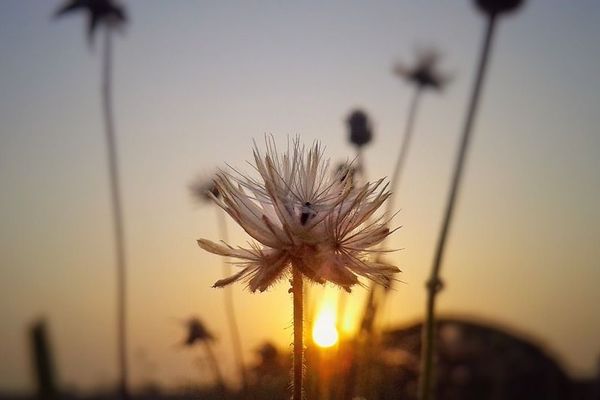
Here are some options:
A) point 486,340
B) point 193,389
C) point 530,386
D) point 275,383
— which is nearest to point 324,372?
point 275,383

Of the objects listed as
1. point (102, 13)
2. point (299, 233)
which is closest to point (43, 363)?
point (299, 233)

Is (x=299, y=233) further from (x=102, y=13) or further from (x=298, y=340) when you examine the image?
(x=102, y=13)

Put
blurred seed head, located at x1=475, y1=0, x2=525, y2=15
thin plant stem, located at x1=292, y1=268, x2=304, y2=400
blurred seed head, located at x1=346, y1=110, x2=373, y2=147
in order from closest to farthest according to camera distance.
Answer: thin plant stem, located at x1=292, y1=268, x2=304, y2=400
blurred seed head, located at x1=346, y1=110, x2=373, y2=147
blurred seed head, located at x1=475, y1=0, x2=525, y2=15

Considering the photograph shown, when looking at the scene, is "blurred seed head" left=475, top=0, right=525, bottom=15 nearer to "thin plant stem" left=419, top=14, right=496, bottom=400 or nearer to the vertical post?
"thin plant stem" left=419, top=14, right=496, bottom=400

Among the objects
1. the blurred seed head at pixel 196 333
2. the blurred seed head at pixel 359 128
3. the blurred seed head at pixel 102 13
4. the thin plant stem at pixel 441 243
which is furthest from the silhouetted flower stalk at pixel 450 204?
the blurred seed head at pixel 102 13

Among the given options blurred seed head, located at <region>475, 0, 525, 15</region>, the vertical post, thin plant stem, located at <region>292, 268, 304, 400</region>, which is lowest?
the vertical post

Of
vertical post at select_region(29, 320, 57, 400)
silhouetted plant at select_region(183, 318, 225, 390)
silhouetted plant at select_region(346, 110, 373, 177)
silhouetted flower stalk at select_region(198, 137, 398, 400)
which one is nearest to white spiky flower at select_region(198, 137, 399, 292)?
silhouetted flower stalk at select_region(198, 137, 398, 400)
